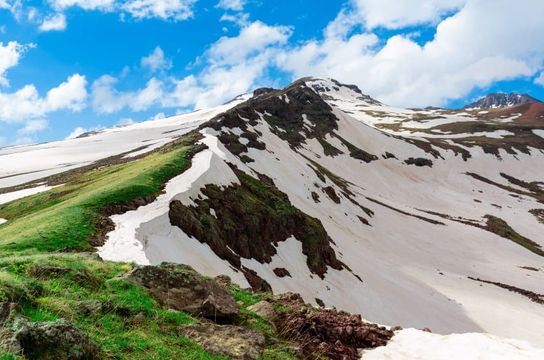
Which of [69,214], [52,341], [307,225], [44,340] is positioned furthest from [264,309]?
[307,225]

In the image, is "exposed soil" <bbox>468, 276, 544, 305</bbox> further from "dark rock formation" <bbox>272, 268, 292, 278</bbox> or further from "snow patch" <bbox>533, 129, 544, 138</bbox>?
"snow patch" <bbox>533, 129, 544, 138</bbox>

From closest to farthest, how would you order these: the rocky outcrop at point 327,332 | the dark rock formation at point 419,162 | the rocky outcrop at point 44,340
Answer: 1. the rocky outcrop at point 44,340
2. the rocky outcrop at point 327,332
3. the dark rock formation at point 419,162

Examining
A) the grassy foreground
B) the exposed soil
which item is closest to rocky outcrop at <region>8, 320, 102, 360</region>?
the grassy foreground

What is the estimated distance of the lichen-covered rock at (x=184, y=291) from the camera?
12.9 metres

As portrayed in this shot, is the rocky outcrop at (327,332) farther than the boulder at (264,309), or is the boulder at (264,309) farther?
the boulder at (264,309)

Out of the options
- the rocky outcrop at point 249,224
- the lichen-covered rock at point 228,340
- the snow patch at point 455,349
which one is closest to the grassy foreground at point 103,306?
the lichen-covered rock at point 228,340

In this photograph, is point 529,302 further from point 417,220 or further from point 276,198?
point 276,198

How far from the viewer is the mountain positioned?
27.6 meters

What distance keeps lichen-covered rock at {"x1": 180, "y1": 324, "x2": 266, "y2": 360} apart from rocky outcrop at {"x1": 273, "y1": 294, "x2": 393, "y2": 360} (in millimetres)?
1784

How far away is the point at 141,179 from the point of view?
123ft

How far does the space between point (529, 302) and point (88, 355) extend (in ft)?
197

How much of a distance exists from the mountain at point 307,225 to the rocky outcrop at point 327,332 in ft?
3.28

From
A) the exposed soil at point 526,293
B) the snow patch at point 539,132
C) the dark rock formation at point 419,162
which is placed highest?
the dark rock formation at point 419,162

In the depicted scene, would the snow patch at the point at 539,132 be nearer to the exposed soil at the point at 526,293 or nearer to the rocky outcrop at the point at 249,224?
the exposed soil at the point at 526,293
